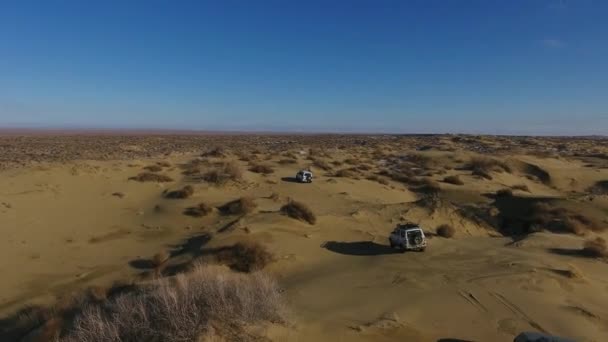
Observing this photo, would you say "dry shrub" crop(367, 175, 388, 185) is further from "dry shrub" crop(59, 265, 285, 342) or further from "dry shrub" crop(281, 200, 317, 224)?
"dry shrub" crop(59, 265, 285, 342)

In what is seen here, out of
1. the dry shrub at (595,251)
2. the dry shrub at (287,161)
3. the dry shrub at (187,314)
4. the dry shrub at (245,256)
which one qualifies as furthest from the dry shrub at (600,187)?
the dry shrub at (187,314)

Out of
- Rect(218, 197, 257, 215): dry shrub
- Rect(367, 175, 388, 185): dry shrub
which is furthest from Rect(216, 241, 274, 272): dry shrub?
Rect(367, 175, 388, 185): dry shrub

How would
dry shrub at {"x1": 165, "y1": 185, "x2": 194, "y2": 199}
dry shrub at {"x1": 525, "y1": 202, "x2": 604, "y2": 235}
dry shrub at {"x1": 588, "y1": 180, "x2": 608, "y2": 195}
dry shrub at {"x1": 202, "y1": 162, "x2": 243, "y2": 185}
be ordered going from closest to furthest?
1. dry shrub at {"x1": 525, "y1": 202, "x2": 604, "y2": 235}
2. dry shrub at {"x1": 165, "y1": 185, "x2": 194, "y2": 199}
3. dry shrub at {"x1": 202, "y1": 162, "x2": 243, "y2": 185}
4. dry shrub at {"x1": 588, "y1": 180, "x2": 608, "y2": 195}

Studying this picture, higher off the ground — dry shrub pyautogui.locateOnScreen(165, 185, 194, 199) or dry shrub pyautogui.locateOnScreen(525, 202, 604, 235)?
dry shrub pyautogui.locateOnScreen(165, 185, 194, 199)

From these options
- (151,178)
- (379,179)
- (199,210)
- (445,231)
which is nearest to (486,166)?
(379,179)

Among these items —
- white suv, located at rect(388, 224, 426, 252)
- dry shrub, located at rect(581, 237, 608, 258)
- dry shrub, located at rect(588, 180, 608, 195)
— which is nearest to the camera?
white suv, located at rect(388, 224, 426, 252)

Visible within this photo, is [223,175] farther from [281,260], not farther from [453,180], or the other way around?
[453,180]
